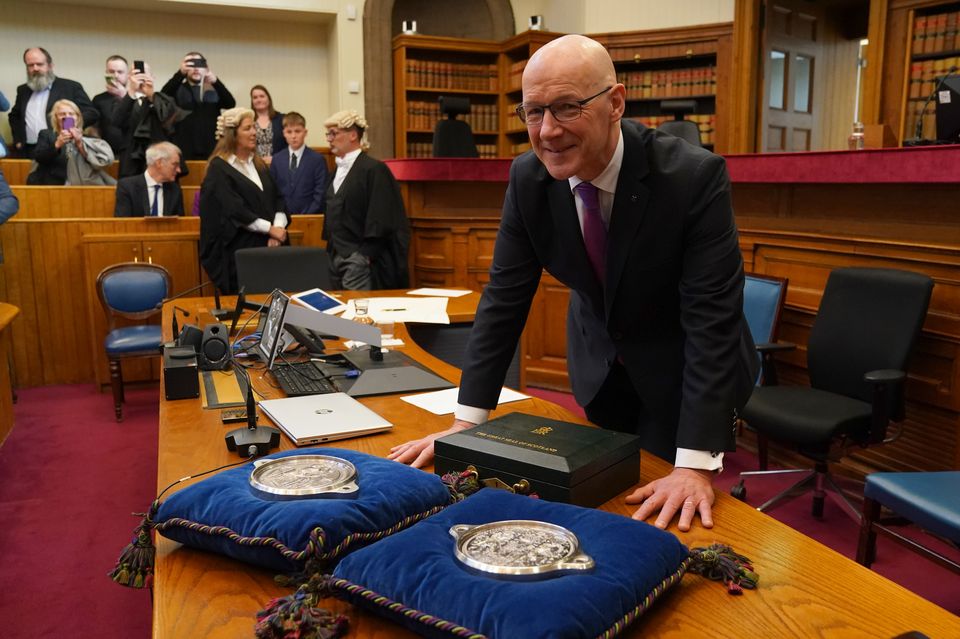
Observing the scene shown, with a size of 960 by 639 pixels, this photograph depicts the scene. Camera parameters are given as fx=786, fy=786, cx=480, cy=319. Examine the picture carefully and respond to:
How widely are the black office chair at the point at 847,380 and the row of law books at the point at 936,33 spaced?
3.82 meters

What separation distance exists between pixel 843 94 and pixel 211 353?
754 cm

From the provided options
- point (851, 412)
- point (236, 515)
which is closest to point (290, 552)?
point (236, 515)

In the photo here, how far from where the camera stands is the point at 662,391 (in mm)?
1577

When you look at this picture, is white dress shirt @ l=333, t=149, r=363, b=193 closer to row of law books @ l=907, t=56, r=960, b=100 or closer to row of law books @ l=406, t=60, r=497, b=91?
row of law books @ l=406, t=60, r=497, b=91

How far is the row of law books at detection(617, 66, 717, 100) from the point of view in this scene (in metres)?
7.25

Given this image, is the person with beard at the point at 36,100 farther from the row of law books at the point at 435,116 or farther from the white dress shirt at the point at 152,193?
the row of law books at the point at 435,116

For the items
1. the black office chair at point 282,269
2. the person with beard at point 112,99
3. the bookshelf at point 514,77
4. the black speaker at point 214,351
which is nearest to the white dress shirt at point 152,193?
the black office chair at point 282,269

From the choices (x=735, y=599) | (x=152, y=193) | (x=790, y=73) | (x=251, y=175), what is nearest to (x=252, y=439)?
(x=735, y=599)

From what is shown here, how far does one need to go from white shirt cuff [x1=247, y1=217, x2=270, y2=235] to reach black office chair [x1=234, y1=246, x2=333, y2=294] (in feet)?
2.82

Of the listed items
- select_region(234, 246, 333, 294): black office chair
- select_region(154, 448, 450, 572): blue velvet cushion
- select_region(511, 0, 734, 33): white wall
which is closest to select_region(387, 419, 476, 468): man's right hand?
select_region(154, 448, 450, 572): blue velvet cushion

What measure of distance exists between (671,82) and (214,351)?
20.7ft

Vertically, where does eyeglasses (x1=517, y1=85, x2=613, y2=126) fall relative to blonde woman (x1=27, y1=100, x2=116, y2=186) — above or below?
below

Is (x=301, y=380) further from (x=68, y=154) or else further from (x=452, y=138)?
(x=68, y=154)

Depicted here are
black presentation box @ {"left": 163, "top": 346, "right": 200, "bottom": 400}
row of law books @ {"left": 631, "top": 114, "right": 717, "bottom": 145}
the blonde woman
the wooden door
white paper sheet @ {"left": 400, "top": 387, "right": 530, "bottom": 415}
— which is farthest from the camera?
row of law books @ {"left": 631, "top": 114, "right": 717, "bottom": 145}
